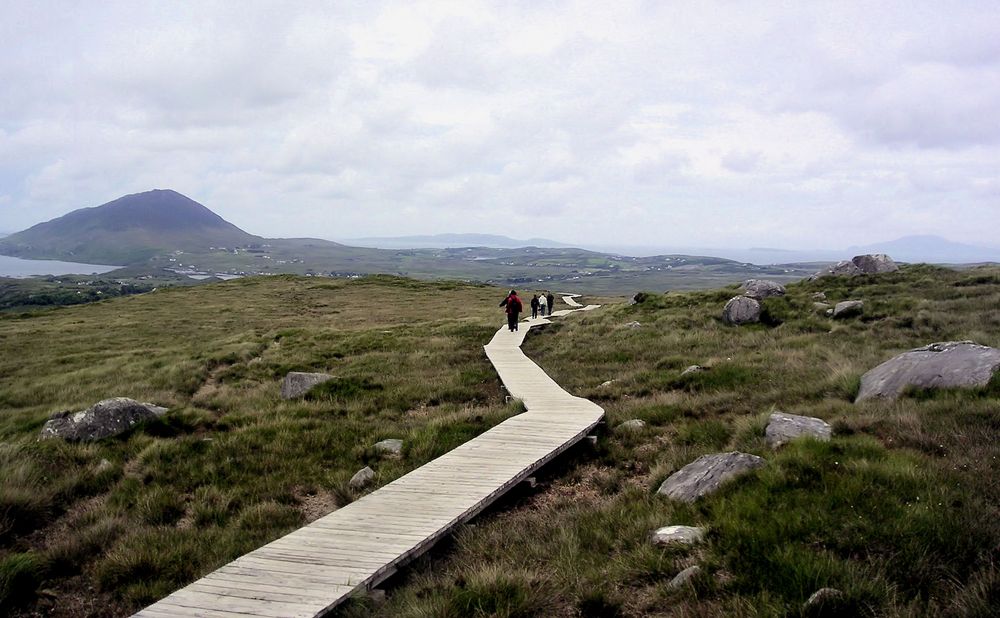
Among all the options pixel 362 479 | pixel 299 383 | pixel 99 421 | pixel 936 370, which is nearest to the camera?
pixel 362 479

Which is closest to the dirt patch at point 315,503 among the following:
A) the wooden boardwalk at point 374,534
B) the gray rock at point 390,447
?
the wooden boardwalk at point 374,534

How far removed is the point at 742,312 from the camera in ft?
75.4

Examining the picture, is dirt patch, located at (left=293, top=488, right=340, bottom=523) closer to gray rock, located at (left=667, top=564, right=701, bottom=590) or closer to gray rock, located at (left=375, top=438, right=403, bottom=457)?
gray rock, located at (left=375, top=438, right=403, bottom=457)

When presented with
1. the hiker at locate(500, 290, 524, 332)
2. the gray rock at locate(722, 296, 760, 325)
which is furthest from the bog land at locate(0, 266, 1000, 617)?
the hiker at locate(500, 290, 524, 332)

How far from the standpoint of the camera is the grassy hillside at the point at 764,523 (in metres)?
4.56

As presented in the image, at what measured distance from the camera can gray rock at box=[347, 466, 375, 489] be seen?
9082 mm

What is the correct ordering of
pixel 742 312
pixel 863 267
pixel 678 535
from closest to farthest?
1. pixel 678 535
2. pixel 742 312
3. pixel 863 267

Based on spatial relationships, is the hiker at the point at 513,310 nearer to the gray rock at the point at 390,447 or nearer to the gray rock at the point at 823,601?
the gray rock at the point at 390,447

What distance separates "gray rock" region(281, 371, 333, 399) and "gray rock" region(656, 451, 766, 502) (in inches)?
436

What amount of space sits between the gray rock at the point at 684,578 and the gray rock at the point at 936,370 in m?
6.74

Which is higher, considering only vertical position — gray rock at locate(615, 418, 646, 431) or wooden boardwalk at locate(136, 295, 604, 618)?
gray rock at locate(615, 418, 646, 431)

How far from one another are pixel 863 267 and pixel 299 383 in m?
34.3

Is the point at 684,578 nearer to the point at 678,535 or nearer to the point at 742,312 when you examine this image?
the point at 678,535

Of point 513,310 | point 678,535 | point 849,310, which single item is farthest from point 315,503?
point 849,310
